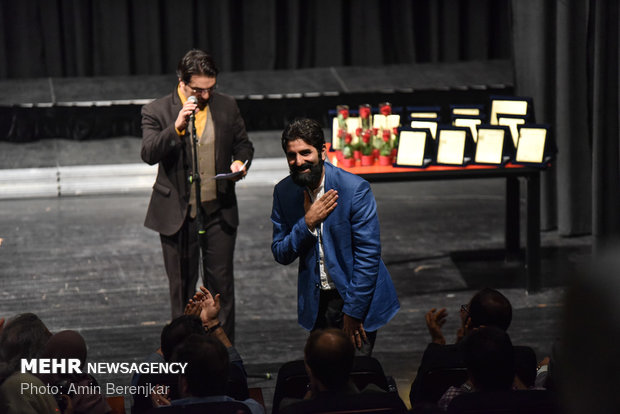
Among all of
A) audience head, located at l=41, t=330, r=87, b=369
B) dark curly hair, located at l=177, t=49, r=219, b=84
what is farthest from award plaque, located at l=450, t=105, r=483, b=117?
audience head, located at l=41, t=330, r=87, b=369

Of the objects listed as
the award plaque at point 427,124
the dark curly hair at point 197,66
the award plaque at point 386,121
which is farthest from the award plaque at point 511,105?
the dark curly hair at point 197,66

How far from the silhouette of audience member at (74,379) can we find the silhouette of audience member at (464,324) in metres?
1.05

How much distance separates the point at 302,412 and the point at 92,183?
7204mm

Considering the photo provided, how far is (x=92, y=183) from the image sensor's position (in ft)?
29.8

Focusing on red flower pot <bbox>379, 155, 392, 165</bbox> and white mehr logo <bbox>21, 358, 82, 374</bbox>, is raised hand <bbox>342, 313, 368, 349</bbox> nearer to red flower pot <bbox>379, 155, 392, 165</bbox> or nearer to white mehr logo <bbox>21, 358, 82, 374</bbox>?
white mehr logo <bbox>21, 358, 82, 374</bbox>

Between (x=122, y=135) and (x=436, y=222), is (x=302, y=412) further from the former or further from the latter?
(x=122, y=135)

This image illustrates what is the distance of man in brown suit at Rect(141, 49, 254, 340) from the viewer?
422 cm

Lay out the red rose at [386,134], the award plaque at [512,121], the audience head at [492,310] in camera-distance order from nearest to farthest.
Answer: the audience head at [492,310] → the red rose at [386,134] → the award plaque at [512,121]

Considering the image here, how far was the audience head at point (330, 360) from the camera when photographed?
250 centimetres

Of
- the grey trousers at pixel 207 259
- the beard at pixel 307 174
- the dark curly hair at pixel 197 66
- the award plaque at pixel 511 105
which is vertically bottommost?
the grey trousers at pixel 207 259

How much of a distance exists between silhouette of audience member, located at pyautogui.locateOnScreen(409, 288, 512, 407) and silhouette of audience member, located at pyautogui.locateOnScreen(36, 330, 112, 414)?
105 centimetres

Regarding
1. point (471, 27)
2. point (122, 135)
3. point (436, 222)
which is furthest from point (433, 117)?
point (471, 27)

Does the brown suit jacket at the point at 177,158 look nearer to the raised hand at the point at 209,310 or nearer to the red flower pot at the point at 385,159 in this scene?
the raised hand at the point at 209,310

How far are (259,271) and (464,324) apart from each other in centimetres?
318
